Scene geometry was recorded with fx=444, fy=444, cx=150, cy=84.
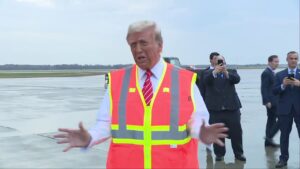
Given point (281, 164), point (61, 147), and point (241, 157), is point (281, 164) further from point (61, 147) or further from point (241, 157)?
point (61, 147)

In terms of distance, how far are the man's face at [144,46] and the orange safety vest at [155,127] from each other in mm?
162

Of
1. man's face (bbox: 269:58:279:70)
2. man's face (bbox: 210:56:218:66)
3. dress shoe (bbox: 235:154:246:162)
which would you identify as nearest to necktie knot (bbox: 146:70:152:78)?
man's face (bbox: 210:56:218:66)

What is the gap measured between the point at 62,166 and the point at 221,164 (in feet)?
8.47

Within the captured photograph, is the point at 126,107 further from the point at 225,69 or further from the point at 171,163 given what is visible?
the point at 225,69

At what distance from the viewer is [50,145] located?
8906 millimetres

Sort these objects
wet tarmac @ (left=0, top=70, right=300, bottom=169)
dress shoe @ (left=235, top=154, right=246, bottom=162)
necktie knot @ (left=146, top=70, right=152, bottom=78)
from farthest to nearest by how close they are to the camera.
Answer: dress shoe @ (left=235, top=154, right=246, bottom=162) < wet tarmac @ (left=0, top=70, right=300, bottom=169) < necktie knot @ (left=146, top=70, right=152, bottom=78)

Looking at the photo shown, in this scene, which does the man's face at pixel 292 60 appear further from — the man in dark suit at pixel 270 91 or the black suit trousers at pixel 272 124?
the black suit trousers at pixel 272 124

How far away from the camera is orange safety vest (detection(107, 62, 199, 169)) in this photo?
2.75 meters

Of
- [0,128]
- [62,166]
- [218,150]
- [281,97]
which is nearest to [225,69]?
[281,97]

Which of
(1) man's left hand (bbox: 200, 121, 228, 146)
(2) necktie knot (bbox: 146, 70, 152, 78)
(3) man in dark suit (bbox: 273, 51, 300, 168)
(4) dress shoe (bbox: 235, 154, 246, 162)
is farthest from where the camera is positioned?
(4) dress shoe (bbox: 235, 154, 246, 162)

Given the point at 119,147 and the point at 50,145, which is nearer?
the point at 119,147

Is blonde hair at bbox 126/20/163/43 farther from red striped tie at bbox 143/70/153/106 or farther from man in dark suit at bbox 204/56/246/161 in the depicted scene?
man in dark suit at bbox 204/56/246/161

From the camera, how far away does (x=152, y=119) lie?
9.07 ft

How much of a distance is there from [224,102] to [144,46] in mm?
4883
